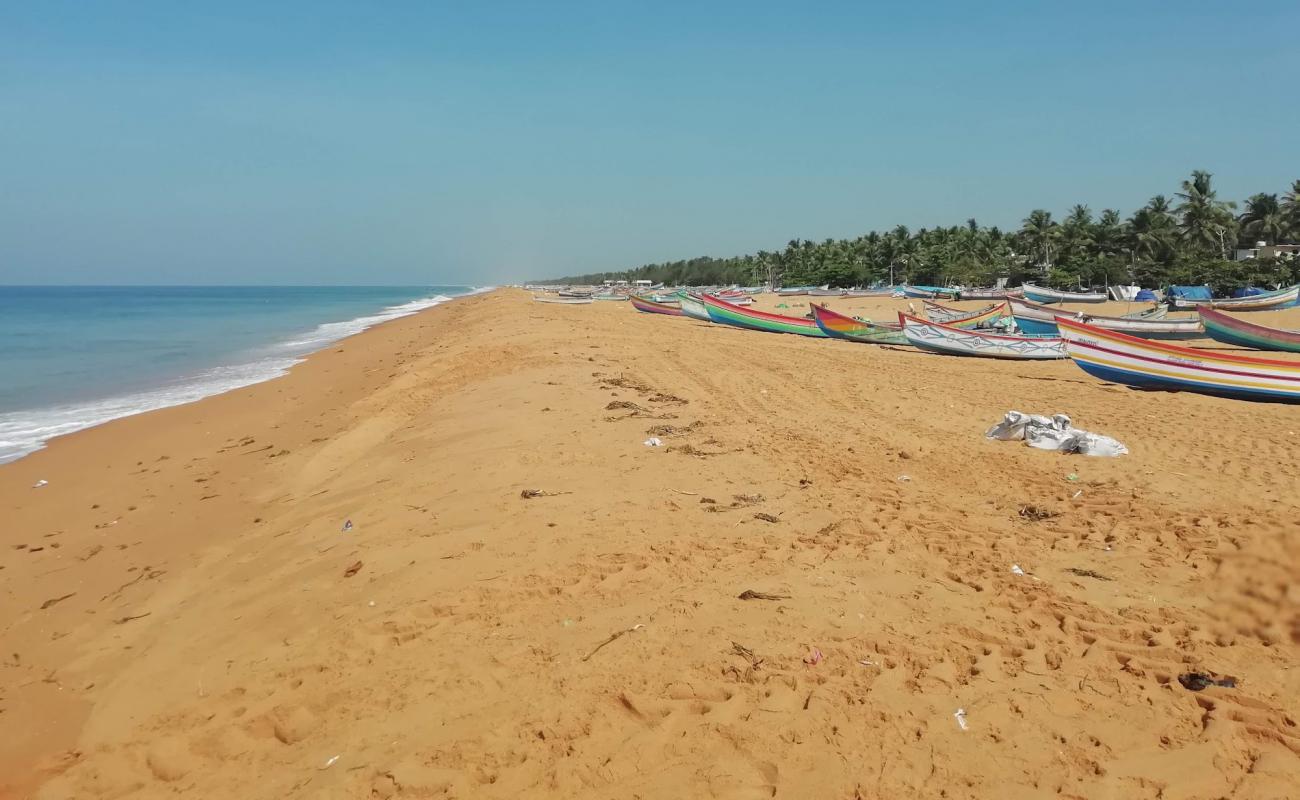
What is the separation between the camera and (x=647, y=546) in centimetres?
568

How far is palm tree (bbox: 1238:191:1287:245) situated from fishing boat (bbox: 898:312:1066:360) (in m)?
59.7

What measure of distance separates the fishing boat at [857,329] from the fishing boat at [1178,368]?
29.8ft

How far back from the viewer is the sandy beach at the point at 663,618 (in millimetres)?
3320

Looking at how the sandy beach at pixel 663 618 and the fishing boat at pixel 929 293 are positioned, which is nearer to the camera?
the sandy beach at pixel 663 618

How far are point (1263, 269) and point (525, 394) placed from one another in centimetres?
5254

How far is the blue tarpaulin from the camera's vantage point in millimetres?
42812

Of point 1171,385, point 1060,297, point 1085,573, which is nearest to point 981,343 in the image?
point 1171,385

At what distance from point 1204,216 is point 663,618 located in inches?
2985

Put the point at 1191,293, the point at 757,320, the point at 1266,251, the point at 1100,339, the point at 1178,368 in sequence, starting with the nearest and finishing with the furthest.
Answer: the point at 1178,368, the point at 1100,339, the point at 757,320, the point at 1191,293, the point at 1266,251

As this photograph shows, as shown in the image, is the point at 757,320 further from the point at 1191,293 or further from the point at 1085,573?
the point at 1191,293

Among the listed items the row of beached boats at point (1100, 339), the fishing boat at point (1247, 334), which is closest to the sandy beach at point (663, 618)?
the row of beached boats at point (1100, 339)

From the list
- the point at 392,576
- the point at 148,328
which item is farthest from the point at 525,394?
the point at 148,328

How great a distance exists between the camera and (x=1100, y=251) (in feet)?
212

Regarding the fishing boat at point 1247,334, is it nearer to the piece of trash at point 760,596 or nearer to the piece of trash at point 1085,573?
the piece of trash at point 1085,573
